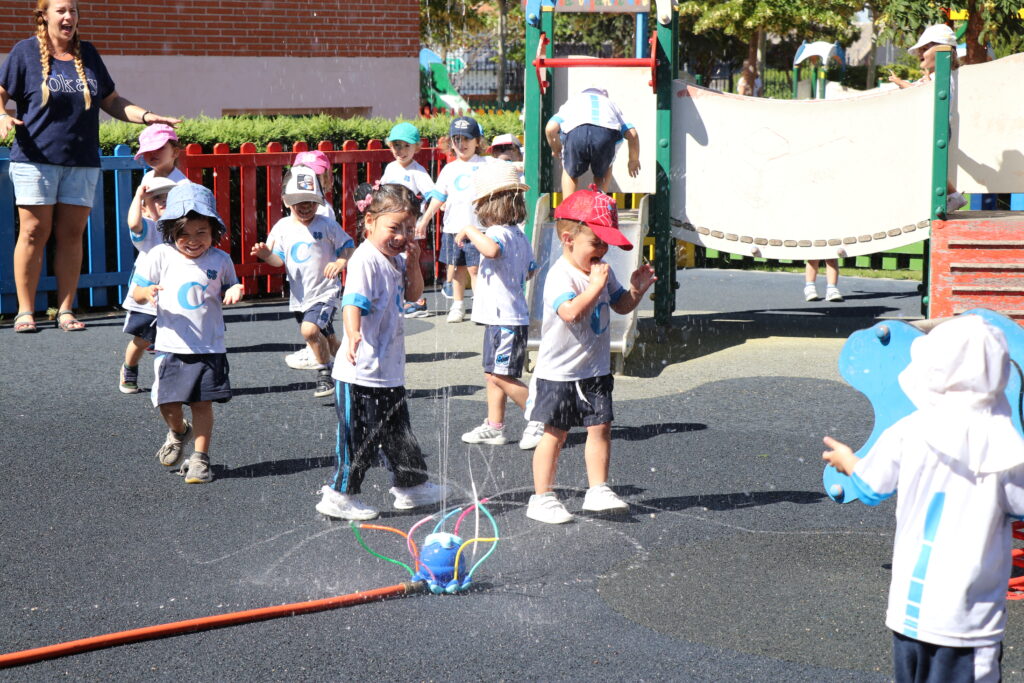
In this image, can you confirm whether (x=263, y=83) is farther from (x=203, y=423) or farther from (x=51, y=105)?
(x=203, y=423)

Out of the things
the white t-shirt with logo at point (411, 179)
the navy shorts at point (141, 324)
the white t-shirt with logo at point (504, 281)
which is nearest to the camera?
the white t-shirt with logo at point (504, 281)

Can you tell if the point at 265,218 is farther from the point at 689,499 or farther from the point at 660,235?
the point at 689,499

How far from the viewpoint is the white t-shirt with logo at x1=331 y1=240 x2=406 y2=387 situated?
5.18 m

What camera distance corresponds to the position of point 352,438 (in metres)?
5.22

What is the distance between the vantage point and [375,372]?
5219mm

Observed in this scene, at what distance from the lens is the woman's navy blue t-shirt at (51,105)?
8906 millimetres

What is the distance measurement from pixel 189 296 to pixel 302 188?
1.63 metres

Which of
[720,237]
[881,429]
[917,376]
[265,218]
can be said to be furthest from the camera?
[265,218]

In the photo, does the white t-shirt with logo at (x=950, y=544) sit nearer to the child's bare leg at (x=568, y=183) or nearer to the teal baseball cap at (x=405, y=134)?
the child's bare leg at (x=568, y=183)

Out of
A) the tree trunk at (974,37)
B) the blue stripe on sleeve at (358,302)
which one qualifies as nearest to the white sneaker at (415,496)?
the blue stripe on sleeve at (358,302)

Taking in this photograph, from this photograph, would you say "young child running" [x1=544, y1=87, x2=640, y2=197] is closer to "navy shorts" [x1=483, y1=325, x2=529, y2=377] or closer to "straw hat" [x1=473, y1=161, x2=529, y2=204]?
"straw hat" [x1=473, y1=161, x2=529, y2=204]

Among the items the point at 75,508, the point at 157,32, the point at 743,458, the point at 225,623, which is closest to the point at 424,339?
the point at 743,458

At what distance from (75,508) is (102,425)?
1.51 m

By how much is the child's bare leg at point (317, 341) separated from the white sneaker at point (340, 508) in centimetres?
211
